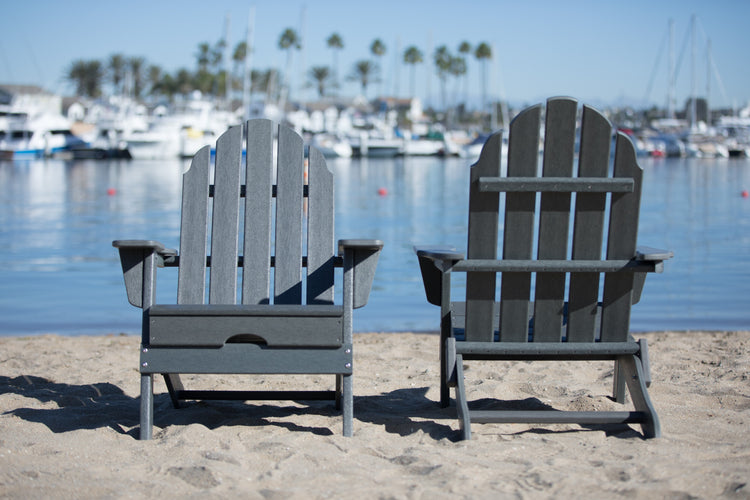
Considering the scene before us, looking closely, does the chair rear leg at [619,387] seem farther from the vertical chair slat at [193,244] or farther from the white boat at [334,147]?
the white boat at [334,147]

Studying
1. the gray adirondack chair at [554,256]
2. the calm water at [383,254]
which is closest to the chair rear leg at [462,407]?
the gray adirondack chair at [554,256]

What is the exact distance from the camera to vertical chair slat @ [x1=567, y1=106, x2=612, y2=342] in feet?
9.96

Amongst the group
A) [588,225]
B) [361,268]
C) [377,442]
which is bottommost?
[377,442]

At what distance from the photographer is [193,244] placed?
3307 millimetres

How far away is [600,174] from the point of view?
3.07 m

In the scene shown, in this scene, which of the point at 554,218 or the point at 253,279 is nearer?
the point at 554,218

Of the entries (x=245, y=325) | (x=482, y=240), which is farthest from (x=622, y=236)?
(x=245, y=325)

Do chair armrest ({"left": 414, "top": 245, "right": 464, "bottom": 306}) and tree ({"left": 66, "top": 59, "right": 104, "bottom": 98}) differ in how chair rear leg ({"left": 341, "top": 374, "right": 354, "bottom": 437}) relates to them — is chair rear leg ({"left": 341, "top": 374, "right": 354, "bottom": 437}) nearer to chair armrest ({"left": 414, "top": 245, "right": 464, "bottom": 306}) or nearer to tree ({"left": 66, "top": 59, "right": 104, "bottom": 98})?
chair armrest ({"left": 414, "top": 245, "right": 464, "bottom": 306})

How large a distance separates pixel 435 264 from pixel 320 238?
0.53 metres

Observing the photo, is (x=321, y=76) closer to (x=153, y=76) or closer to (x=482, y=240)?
(x=153, y=76)

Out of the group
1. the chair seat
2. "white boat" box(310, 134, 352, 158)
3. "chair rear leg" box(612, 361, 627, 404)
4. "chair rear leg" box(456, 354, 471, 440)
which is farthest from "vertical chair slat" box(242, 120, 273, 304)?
"white boat" box(310, 134, 352, 158)

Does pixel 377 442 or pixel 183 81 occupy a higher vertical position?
pixel 183 81

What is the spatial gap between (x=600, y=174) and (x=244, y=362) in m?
1.64

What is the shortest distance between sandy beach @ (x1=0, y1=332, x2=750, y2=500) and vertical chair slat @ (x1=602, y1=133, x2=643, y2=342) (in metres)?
0.51
